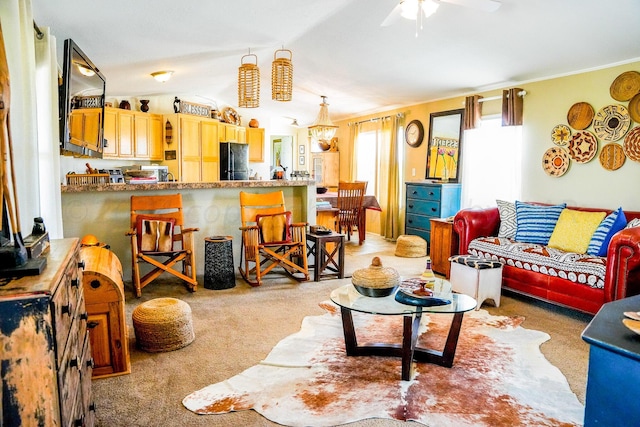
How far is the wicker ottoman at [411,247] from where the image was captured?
5.59m

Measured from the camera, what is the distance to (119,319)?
90.9 inches

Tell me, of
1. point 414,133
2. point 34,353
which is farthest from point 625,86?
point 34,353

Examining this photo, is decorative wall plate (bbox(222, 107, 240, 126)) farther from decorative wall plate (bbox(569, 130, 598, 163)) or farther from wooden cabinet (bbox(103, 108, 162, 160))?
decorative wall plate (bbox(569, 130, 598, 163))

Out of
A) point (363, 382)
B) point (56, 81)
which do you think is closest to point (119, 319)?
point (363, 382)

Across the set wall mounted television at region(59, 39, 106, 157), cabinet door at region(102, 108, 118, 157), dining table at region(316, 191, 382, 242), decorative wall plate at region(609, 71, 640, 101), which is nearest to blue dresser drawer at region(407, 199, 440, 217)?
dining table at region(316, 191, 382, 242)

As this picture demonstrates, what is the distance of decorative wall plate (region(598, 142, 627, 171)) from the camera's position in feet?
13.2

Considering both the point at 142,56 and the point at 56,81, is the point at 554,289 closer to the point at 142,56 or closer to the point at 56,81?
the point at 56,81

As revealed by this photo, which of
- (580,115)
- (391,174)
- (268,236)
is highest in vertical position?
(580,115)

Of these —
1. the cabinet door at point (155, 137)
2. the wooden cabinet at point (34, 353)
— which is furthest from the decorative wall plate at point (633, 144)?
the cabinet door at point (155, 137)

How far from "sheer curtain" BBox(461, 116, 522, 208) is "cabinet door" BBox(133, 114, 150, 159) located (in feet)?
17.0

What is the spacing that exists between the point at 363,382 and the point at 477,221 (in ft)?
8.67

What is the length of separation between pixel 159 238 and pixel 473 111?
4.15 m

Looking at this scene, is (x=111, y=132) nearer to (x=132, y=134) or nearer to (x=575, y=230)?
(x=132, y=134)

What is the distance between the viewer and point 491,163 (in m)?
5.38
